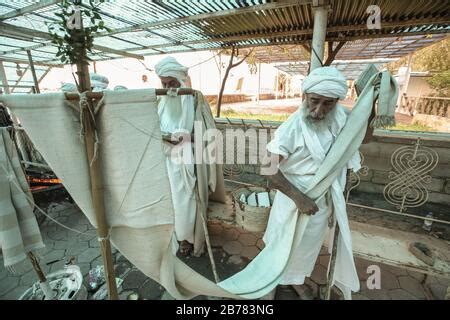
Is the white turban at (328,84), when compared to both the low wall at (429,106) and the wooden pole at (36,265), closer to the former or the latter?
the wooden pole at (36,265)

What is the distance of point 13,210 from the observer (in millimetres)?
1847

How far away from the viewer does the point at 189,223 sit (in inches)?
114

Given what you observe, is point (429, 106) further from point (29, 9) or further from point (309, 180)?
point (29, 9)

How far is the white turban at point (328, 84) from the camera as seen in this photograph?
1718mm

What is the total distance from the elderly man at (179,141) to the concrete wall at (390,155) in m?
1.60

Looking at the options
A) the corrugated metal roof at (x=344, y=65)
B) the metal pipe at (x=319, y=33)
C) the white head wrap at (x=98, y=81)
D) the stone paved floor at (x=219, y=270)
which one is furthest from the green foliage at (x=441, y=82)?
the white head wrap at (x=98, y=81)

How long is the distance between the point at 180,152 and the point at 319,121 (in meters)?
1.54

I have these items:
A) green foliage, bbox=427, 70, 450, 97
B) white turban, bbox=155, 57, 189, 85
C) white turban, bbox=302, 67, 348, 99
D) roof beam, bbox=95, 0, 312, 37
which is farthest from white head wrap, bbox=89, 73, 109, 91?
green foliage, bbox=427, 70, 450, 97

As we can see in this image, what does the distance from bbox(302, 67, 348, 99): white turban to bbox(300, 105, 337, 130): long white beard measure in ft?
0.63

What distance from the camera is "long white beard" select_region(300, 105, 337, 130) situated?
193cm

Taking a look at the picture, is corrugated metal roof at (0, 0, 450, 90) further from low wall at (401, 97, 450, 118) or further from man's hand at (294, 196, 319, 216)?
low wall at (401, 97, 450, 118)

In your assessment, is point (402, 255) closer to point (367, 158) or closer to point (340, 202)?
point (340, 202)

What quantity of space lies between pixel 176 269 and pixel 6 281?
2.87 m
